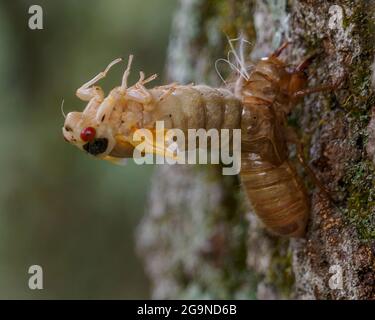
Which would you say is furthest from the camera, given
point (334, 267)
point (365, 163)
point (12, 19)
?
point (12, 19)

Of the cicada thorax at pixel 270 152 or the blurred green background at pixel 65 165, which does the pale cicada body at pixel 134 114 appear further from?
the blurred green background at pixel 65 165

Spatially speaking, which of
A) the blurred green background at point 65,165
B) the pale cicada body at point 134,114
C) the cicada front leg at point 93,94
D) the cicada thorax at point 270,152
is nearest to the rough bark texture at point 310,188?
the cicada thorax at point 270,152

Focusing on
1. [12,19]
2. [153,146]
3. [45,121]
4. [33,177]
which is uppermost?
[12,19]

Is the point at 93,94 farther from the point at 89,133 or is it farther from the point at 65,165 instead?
the point at 65,165

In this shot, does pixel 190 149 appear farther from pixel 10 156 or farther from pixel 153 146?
pixel 10 156

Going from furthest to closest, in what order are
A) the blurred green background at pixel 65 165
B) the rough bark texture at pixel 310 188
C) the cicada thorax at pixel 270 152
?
1. the blurred green background at pixel 65 165
2. the cicada thorax at pixel 270 152
3. the rough bark texture at pixel 310 188

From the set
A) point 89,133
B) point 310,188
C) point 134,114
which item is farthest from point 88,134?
point 310,188
